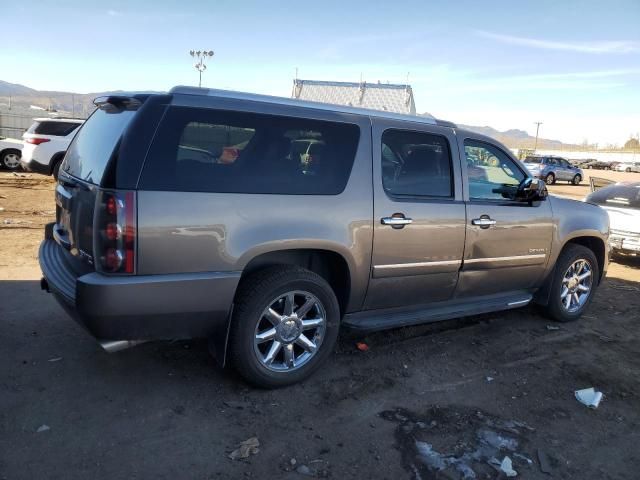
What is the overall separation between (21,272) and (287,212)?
12.9 ft

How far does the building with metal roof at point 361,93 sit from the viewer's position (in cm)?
1691

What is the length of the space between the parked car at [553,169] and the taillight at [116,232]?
29.8 m

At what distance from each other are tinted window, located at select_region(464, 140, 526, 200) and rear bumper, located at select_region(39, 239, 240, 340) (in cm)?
232

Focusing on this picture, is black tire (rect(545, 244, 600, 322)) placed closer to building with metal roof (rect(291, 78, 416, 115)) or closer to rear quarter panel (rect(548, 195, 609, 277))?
rear quarter panel (rect(548, 195, 609, 277))

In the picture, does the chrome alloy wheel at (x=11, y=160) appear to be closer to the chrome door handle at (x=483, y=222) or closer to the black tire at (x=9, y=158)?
the black tire at (x=9, y=158)

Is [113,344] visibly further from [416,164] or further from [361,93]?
[361,93]

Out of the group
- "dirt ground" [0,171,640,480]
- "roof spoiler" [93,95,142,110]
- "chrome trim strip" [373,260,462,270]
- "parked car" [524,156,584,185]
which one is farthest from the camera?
"parked car" [524,156,584,185]

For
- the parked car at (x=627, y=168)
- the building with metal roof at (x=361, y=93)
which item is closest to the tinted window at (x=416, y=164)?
the building with metal roof at (x=361, y=93)

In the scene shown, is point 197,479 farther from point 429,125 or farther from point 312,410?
point 429,125

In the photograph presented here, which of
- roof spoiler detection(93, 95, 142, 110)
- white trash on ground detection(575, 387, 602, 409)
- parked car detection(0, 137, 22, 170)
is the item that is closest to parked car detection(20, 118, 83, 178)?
parked car detection(0, 137, 22, 170)

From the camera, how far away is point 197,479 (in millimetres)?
2619

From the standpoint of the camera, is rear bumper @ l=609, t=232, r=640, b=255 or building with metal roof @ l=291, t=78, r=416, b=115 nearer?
rear bumper @ l=609, t=232, r=640, b=255

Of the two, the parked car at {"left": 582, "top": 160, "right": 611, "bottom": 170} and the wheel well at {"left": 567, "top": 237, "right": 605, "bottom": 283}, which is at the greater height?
the parked car at {"left": 582, "top": 160, "right": 611, "bottom": 170}

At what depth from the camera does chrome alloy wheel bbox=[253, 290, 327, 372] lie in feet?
11.4
